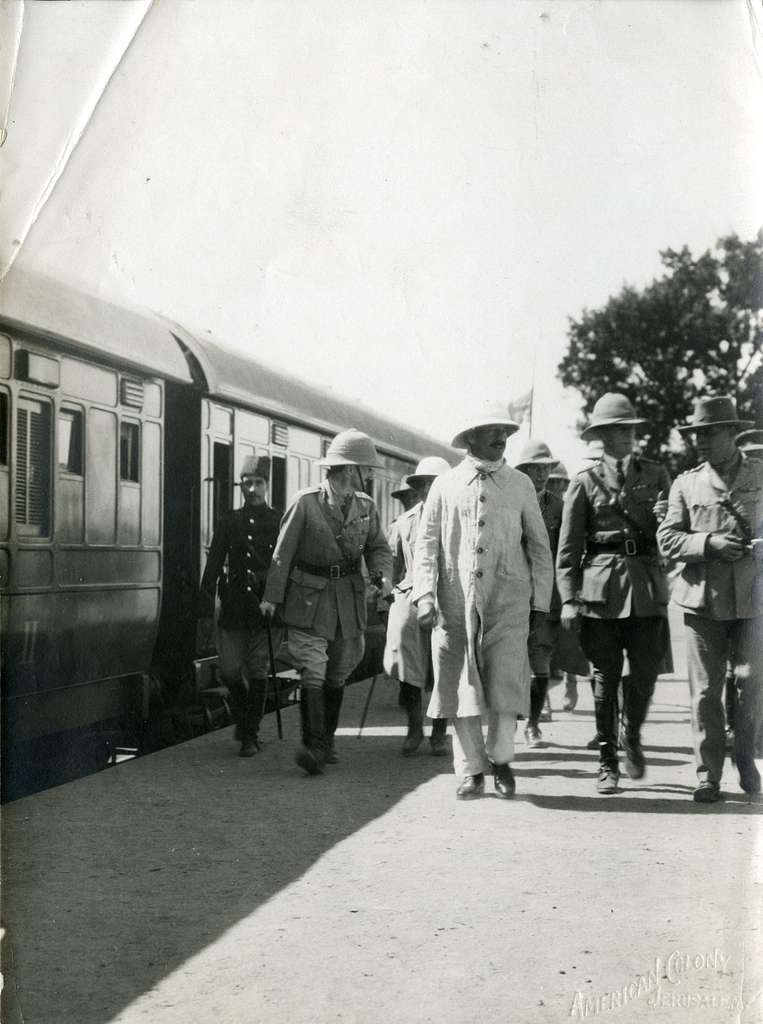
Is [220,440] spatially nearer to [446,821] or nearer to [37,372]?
[37,372]

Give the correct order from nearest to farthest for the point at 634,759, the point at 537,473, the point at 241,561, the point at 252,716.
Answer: the point at 634,759
the point at 252,716
the point at 241,561
the point at 537,473

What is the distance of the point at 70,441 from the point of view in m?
6.14

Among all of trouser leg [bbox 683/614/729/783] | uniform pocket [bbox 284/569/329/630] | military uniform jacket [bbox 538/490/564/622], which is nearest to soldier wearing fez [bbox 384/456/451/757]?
uniform pocket [bbox 284/569/329/630]

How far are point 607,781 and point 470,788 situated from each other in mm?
680

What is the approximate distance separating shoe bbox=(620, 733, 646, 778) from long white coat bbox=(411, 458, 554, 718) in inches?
24.2

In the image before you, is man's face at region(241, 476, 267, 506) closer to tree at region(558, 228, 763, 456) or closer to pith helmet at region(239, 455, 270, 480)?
pith helmet at region(239, 455, 270, 480)

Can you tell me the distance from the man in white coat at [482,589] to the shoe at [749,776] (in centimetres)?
109

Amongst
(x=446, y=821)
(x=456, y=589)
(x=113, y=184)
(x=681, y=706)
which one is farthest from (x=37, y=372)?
(x=681, y=706)

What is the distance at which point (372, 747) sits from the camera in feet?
25.2

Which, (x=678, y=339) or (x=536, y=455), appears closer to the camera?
(x=678, y=339)

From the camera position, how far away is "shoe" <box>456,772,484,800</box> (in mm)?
6031

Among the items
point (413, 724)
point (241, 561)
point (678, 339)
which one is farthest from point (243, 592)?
point (678, 339)

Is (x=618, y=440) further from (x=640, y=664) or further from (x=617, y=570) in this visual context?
(x=640, y=664)

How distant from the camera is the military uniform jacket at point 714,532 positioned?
5.68 metres
